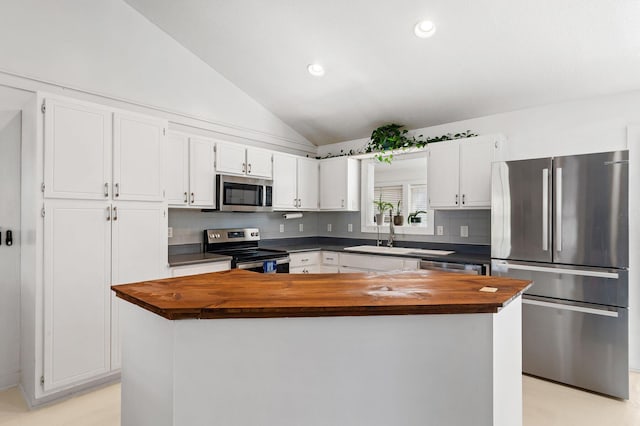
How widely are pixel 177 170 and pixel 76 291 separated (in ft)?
4.57

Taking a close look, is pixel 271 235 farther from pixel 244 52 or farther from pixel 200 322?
pixel 200 322

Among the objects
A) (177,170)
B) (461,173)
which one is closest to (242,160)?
(177,170)

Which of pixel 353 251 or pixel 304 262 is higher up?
pixel 353 251

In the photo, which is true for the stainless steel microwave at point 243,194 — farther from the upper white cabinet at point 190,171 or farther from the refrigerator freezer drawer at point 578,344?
the refrigerator freezer drawer at point 578,344

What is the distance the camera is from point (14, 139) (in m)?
2.90

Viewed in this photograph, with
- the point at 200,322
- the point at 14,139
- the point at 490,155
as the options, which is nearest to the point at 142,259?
the point at 14,139

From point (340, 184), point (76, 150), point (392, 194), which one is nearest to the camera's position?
point (76, 150)

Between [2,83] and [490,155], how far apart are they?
14.1 ft

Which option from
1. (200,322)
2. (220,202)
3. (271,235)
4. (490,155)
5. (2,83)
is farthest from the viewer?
(271,235)

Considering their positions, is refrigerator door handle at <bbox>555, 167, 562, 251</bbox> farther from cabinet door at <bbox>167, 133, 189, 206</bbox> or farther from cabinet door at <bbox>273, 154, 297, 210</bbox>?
cabinet door at <bbox>167, 133, 189, 206</bbox>

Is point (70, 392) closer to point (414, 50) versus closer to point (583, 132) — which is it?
point (414, 50)

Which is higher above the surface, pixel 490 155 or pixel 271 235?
pixel 490 155

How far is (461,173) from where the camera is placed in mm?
3803

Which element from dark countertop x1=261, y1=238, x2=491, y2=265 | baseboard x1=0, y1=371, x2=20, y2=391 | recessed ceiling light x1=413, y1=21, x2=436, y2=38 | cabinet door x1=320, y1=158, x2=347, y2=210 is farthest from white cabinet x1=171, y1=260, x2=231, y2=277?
recessed ceiling light x1=413, y1=21, x2=436, y2=38
